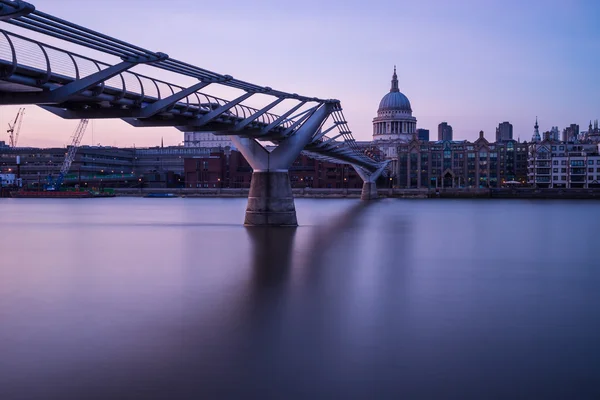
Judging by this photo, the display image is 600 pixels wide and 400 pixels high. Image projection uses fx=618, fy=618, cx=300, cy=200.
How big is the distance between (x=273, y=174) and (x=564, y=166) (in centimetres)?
11082

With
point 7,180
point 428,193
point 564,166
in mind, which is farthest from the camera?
point 7,180

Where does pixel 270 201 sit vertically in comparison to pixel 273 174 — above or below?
below

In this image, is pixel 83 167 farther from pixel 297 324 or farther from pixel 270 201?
pixel 297 324

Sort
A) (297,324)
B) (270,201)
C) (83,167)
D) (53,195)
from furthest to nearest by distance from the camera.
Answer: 1. (83,167)
2. (53,195)
3. (270,201)
4. (297,324)

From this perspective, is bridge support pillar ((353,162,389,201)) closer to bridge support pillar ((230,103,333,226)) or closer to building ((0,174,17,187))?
bridge support pillar ((230,103,333,226))

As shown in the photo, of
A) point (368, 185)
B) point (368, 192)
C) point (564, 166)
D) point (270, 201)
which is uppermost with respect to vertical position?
point (564, 166)

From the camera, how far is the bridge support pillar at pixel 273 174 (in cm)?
3766

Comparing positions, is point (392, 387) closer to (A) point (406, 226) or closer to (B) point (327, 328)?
(B) point (327, 328)

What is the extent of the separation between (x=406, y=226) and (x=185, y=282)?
3081 centimetres

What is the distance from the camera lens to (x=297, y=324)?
14.2 meters

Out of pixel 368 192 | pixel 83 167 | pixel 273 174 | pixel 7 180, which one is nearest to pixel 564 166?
pixel 368 192

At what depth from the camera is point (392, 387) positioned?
32.3 ft

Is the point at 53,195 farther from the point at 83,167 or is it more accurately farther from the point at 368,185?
the point at 368,185

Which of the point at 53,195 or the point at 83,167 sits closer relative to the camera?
the point at 53,195
